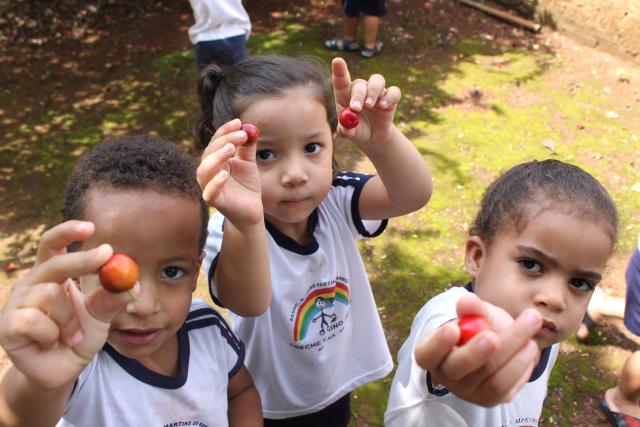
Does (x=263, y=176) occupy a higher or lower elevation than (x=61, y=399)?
higher

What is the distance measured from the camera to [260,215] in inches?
63.9

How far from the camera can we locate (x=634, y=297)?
125 inches

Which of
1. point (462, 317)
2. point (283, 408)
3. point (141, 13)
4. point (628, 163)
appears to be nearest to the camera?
point (462, 317)

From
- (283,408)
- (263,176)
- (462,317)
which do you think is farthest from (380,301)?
(462,317)

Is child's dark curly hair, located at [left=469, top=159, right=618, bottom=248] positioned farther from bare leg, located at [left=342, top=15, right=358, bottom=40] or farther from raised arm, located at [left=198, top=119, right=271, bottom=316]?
bare leg, located at [left=342, top=15, right=358, bottom=40]

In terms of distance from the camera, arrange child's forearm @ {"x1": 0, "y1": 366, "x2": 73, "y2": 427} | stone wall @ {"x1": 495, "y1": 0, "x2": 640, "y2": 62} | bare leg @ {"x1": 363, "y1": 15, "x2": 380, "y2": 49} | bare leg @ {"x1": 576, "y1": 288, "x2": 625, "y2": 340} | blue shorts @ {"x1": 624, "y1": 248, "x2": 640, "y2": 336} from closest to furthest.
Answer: child's forearm @ {"x1": 0, "y1": 366, "x2": 73, "y2": 427} < blue shorts @ {"x1": 624, "y1": 248, "x2": 640, "y2": 336} < bare leg @ {"x1": 576, "y1": 288, "x2": 625, "y2": 340} < stone wall @ {"x1": 495, "y1": 0, "x2": 640, "y2": 62} < bare leg @ {"x1": 363, "y1": 15, "x2": 380, "y2": 49}

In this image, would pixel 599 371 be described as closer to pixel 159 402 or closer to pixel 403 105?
pixel 159 402

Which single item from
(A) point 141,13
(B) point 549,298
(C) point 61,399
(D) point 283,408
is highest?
(B) point 549,298

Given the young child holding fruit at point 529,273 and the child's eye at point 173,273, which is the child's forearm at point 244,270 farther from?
the young child holding fruit at point 529,273

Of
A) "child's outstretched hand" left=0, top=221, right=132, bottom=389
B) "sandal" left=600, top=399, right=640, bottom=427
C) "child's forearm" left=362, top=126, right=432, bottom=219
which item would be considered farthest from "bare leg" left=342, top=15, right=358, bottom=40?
"child's outstretched hand" left=0, top=221, right=132, bottom=389

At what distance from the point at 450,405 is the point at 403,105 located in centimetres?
509

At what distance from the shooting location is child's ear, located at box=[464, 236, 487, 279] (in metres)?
1.84

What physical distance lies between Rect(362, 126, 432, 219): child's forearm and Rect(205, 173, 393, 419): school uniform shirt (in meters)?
0.13

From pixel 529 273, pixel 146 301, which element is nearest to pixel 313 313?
pixel 146 301
